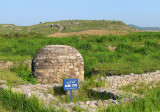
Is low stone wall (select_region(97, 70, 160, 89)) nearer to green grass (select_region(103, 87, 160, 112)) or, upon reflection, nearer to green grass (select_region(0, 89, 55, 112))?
green grass (select_region(103, 87, 160, 112))

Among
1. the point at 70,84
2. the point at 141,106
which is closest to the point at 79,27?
the point at 70,84

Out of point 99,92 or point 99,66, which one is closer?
point 99,92

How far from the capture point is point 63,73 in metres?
8.80

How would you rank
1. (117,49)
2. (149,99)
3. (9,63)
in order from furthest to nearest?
1. (117,49)
2. (9,63)
3. (149,99)

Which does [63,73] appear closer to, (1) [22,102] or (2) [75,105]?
(1) [22,102]

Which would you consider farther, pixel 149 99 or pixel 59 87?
pixel 59 87

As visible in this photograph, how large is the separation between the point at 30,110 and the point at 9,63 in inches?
327

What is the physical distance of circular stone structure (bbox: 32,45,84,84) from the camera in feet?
28.7

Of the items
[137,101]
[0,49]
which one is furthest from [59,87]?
[0,49]

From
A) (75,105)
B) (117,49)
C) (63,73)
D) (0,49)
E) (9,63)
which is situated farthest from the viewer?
(117,49)

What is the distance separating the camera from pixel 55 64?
344 inches

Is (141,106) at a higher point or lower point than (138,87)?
higher

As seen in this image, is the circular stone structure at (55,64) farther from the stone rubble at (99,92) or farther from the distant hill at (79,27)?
the distant hill at (79,27)

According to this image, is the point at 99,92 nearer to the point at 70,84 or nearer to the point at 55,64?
the point at 70,84
